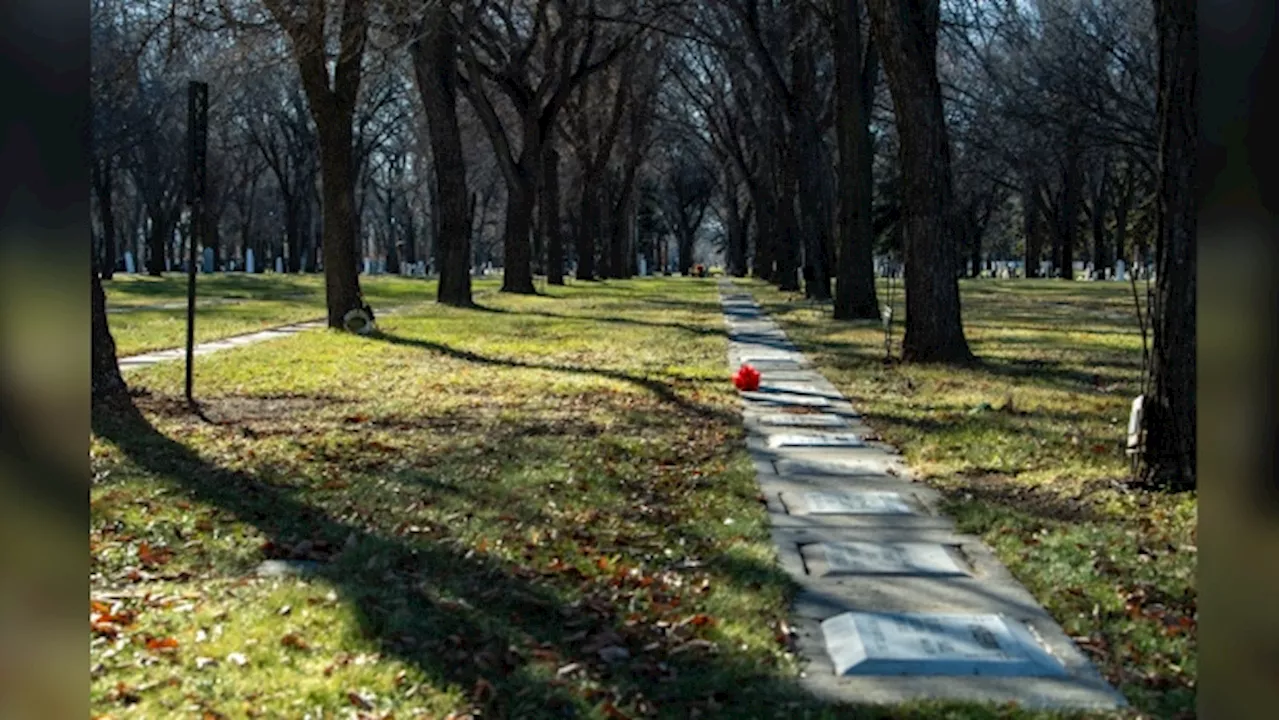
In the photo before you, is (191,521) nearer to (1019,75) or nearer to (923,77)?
(923,77)

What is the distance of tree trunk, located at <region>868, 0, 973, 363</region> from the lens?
13953 mm

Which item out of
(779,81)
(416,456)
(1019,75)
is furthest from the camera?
(1019,75)

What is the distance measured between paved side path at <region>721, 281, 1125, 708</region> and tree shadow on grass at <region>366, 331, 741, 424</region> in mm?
2052

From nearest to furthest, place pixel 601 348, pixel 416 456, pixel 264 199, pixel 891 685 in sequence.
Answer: pixel 891 685, pixel 416 456, pixel 601 348, pixel 264 199

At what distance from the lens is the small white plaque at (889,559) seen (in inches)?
229

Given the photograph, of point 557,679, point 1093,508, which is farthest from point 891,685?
point 1093,508

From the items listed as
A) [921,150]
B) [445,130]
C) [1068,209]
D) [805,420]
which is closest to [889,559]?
[805,420]

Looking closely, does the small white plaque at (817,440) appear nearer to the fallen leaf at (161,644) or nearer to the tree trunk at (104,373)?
the tree trunk at (104,373)

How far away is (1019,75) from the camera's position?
35.6 metres

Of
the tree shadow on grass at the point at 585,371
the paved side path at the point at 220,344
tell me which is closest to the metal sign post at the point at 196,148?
the paved side path at the point at 220,344

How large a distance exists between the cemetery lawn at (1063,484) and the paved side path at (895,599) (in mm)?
150

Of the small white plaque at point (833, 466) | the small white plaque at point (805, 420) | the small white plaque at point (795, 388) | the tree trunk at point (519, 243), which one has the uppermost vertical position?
the tree trunk at point (519, 243)

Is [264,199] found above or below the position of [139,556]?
above

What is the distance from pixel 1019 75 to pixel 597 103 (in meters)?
15.9
